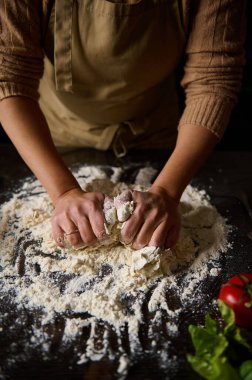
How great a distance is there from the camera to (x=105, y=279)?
940 millimetres

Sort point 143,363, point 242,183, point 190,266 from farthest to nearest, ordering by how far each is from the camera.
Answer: point 242,183 < point 190,266 < point 143,363

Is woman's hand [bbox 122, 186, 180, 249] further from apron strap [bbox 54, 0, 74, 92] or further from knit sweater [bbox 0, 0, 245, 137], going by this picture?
apron strap [bbox 54, 0, 74, 92]

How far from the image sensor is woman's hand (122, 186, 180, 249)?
96 cm

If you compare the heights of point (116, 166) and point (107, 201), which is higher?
point (107, 201)

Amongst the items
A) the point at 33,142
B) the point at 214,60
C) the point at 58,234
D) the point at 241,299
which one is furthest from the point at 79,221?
the point at 214,60

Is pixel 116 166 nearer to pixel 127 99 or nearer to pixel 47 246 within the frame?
pixel 127 99

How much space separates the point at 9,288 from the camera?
0.91 meters

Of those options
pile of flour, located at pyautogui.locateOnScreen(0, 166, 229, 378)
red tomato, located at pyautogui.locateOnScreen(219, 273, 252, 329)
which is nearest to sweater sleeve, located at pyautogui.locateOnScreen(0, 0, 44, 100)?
pile of flour, located at pyautogui.locateOnScreen(0, 166, 229, 378)

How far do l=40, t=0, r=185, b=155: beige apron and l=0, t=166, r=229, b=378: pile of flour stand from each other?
0.86ft

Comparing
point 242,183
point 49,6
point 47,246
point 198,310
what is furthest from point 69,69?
point 198,310

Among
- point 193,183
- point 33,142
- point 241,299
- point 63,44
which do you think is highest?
point 63,44

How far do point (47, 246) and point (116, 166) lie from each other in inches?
15.1

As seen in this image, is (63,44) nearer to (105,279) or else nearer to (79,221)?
(79,221)

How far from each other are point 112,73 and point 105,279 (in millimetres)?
541
